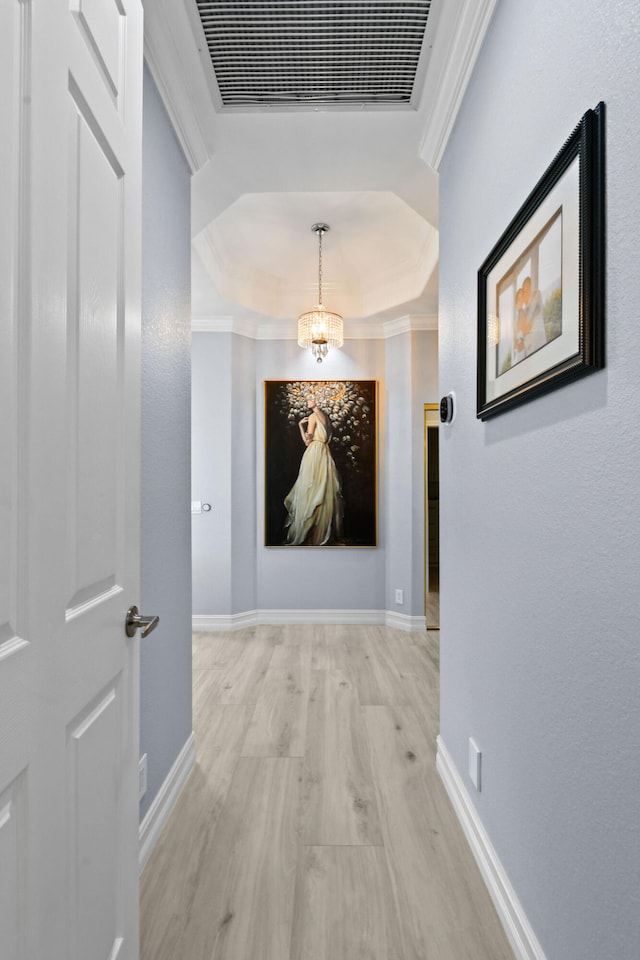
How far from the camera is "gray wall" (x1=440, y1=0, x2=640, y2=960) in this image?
88 centimetres

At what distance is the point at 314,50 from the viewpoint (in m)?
1.95

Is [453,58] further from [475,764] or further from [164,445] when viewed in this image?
[475,764]

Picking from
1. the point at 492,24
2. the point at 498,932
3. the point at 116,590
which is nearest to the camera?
the point at 116,590

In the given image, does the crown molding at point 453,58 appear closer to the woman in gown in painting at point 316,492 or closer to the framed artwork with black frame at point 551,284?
the framed artwork with black frame at point 551,284

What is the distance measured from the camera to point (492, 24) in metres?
1.59

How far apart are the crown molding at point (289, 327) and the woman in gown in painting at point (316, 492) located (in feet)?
2.31

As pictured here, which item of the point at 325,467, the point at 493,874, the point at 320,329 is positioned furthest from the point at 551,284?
the point at 325,467

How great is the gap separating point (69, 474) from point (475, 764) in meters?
1.52

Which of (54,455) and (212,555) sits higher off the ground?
(54,455)

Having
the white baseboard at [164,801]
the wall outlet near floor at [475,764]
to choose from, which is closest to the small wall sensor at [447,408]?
the wall outlet near floor at [475,764]

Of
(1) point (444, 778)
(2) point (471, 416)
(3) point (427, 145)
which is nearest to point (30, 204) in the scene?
(2) point (471, 416)

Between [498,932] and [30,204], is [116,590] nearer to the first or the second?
[30,204]

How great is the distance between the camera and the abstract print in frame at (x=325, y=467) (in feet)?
15.5

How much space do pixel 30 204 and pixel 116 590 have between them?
70 cm
